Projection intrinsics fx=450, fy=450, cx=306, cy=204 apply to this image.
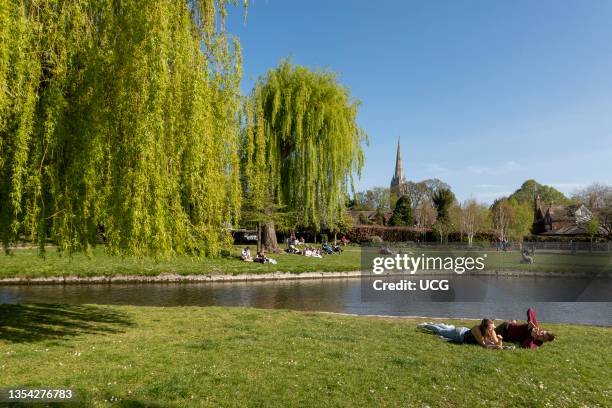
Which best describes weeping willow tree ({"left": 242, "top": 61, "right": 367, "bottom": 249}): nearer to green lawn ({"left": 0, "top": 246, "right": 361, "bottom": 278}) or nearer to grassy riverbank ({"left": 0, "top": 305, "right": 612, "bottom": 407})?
green lawn ({"left": 0, "top": 246, "right": 361, "bottom": 278})

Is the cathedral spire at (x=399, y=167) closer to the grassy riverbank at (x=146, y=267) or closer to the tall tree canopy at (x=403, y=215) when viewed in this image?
the tall tree canopy at (x=403, y=215)

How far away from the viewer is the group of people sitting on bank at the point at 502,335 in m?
9.52

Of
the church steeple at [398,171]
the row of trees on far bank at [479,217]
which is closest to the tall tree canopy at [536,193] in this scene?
the row of trees on far bank at [479,217]

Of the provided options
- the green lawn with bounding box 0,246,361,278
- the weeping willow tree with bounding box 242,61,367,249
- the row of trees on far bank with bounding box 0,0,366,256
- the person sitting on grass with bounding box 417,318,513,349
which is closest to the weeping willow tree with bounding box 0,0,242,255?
the row of trees on far bank with bounding box 0,0,366,256

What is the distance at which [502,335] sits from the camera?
33.3 ft

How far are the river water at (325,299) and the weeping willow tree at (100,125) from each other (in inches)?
361

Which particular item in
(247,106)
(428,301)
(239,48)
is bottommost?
(428,301)

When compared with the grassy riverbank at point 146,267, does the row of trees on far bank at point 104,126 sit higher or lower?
higher

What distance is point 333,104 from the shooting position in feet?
93.3

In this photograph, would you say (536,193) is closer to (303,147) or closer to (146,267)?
(303,147)

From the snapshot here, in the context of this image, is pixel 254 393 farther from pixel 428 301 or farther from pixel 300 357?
pixel 428 301

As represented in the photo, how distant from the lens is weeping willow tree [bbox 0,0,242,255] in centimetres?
743

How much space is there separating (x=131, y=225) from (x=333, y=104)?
887 inches

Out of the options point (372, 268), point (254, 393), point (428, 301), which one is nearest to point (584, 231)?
point (372, 268)
